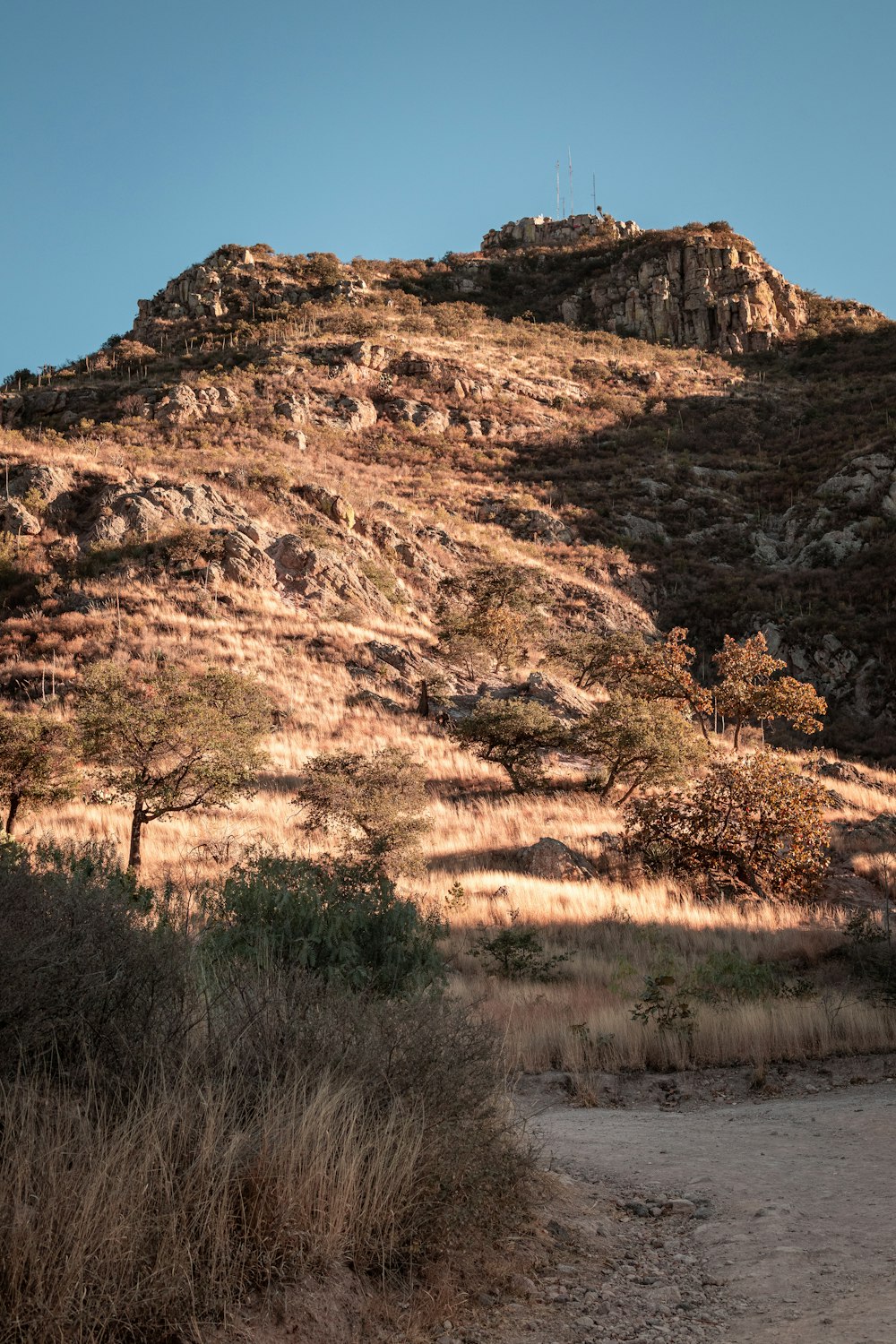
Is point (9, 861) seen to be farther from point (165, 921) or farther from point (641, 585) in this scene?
point (641, 585)

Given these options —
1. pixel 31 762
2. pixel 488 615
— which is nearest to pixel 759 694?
pixel 488 615

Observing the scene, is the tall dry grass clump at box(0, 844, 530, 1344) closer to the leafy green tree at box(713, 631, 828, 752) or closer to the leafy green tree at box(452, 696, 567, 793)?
the leafy green tree at box(452, 696, 567, 793)

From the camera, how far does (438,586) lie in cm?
3844

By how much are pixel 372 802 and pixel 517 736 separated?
747cm

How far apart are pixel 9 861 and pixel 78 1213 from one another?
3.01 meters

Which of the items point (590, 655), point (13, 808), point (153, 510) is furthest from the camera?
point (590, 655)

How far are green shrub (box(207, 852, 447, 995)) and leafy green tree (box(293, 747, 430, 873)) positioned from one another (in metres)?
6.88

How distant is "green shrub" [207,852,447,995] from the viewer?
6316 mm

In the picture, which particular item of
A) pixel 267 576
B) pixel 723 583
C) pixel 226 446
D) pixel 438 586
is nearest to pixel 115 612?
pixel 267 576

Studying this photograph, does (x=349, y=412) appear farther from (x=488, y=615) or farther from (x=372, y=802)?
(x=372, y=802)

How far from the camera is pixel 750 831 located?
15.1 metres

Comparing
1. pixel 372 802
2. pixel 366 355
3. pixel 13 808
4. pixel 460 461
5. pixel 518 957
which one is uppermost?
pixel 366 355

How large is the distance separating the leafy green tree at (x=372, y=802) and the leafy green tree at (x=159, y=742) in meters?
1.46

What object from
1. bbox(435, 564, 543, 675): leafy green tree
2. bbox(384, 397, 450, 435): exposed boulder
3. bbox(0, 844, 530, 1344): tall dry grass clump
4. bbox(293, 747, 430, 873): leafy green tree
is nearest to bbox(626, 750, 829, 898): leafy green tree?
bbox(293, 747, 430, 873): leafy green tree
